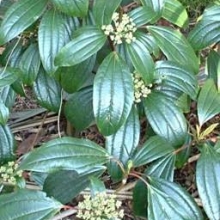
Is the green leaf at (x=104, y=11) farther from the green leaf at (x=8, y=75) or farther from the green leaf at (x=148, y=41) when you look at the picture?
the green leaf at (x=8, y=75)

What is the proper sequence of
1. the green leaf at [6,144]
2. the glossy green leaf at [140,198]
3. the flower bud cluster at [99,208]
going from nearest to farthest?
the flower bud cluster at [99,208], the glossy green leaf at [140,198], the green leaf at [6,144]

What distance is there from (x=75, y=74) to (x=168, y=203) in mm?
344

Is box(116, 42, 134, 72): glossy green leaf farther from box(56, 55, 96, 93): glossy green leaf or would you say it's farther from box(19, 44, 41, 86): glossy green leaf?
box(19, 44, 41, 86): glossy green leaf

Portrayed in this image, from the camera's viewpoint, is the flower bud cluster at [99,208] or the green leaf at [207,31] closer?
the flower bud cluster at [99,208]

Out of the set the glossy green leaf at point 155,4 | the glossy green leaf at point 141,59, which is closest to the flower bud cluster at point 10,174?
the glossy green leaf at point 141,59

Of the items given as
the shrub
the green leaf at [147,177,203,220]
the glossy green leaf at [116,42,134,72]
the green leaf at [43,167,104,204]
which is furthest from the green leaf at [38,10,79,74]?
the green leaf at [147,177,203,220]

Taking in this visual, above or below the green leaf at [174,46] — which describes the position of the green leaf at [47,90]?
below

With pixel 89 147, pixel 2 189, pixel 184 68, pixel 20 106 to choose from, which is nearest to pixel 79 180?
pixel 89 147

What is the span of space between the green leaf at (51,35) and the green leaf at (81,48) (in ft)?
0.21

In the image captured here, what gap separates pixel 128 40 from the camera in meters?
1.28

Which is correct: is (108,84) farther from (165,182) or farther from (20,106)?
(20,106)

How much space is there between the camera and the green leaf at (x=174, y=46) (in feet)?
4.44

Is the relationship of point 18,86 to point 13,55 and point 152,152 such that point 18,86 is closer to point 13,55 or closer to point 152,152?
point 13,55

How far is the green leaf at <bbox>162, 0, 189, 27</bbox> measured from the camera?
55.7 inches
